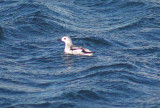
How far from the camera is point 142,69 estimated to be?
53.3 feet

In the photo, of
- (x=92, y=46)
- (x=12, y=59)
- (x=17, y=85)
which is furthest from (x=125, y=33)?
(x=17, y=85)

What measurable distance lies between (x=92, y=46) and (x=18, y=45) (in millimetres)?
3830

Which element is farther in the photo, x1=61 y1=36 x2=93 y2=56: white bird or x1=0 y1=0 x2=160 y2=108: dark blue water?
x1=61 y1=36 x2=93 y2=56: white bird

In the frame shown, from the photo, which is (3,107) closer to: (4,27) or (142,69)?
(142,69)

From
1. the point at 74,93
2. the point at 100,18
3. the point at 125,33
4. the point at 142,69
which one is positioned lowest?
the point at 74,93

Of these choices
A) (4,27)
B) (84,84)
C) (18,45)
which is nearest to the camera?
(84,84)

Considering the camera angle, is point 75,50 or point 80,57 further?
point 75,50

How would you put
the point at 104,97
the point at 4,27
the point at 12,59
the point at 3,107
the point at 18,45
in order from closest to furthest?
the point at 3,107, the point at 104,97, the point at 12,59, the point at 18,45, the point at 4,27

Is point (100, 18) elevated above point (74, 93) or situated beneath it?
elevated above

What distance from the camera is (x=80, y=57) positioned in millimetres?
17922

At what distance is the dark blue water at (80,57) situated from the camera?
43.3 ft

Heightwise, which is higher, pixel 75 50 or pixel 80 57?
pixel 75 50

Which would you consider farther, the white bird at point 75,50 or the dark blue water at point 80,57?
the white bird at point 75,50

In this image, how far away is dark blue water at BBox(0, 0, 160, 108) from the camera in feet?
Answer: 43.3
